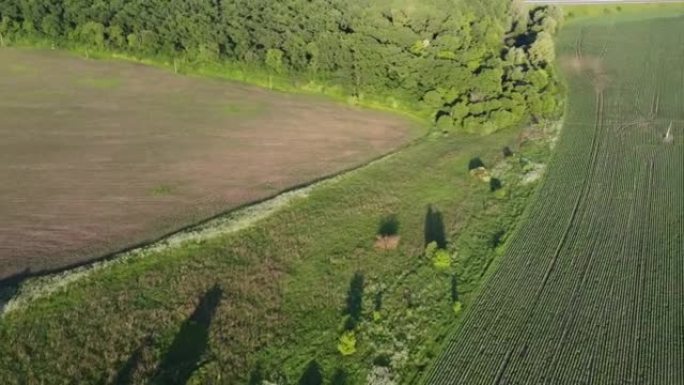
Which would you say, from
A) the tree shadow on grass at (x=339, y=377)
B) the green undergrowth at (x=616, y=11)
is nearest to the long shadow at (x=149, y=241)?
the tree shadow on grass at (x=339, y=377)

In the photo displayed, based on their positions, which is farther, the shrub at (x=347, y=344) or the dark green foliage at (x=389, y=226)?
the dark green foliage at (x=389, y=226)

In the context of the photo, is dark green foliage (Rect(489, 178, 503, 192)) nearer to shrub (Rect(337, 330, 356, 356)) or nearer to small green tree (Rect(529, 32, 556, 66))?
shrub (Rect(337, 330, 356, 356))

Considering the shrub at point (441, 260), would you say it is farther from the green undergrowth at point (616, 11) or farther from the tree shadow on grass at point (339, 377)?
the green undergrowth at point (616, 11)

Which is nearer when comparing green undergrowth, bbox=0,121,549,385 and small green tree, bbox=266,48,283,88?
green undergrowth, bbox=0,121,549,385

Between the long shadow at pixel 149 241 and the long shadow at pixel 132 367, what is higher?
the long shadow at pixel 149 241

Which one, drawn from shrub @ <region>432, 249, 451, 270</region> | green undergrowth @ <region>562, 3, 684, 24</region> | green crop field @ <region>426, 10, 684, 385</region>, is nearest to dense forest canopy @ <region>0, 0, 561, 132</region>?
green crop field @ <region>426, 10, 684, 385</region>

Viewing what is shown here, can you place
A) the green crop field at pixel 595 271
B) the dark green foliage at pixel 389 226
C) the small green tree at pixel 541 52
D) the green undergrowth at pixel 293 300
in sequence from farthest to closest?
the small green tree at pixel 541 52
the dark green foliage at pixel 389 226
the green crop field at pixel 595 271
the green undergrowth at pixel 293 300
